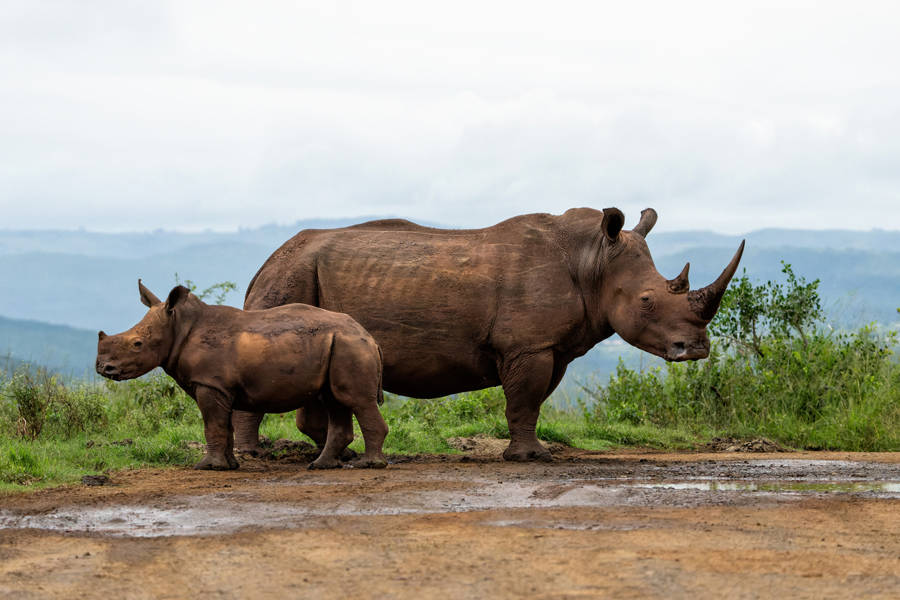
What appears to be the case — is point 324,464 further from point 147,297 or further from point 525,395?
point 147,297

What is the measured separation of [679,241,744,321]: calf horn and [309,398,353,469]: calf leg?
2.76 meters

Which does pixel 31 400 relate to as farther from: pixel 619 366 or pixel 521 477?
pixel 619 366

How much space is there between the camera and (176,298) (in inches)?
348

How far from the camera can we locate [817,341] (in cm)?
1386

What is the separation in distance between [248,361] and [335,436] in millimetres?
865

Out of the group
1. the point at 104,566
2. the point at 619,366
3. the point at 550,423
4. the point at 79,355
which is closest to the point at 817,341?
the point at 619,366

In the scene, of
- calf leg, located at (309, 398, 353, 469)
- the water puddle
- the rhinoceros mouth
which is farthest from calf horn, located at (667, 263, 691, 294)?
calf leg, located at (309, 398, 353, 469)

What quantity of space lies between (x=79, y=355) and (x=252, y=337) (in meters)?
170

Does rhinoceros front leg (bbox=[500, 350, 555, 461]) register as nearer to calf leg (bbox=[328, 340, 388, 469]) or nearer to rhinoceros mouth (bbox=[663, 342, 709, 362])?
rhinoceros mouth (bbox=[663, 342, 709, 362])

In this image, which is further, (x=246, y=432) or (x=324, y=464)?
(x=246, y=432)

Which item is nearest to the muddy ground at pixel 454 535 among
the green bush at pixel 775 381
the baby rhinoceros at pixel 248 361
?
the baby rhinoceros at pixel 248 361

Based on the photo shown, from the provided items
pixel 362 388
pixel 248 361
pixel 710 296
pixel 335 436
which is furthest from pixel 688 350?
pixel 248 361

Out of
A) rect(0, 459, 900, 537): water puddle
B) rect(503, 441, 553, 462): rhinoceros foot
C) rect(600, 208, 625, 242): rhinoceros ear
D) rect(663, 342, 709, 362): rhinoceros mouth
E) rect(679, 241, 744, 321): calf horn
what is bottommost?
rect(503, 441, 553, 462): rhinoceros foot

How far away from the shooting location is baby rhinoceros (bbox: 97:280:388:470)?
866 cm
